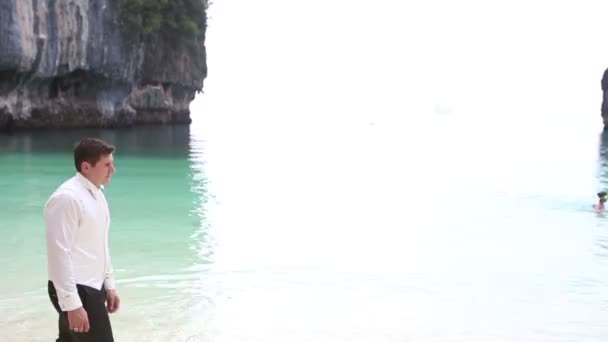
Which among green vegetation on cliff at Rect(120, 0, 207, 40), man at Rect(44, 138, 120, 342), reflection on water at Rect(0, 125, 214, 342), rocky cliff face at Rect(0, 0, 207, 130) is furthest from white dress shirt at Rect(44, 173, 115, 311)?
green vegetation on cliff at Rect(120, 0, 207, 40)

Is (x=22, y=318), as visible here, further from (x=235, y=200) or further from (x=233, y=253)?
(x=235, y=200)

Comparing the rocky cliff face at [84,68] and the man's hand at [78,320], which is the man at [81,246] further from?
the rocky cliff face at [84,68]

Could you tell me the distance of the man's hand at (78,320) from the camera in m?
3.28

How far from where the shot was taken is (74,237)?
3303mm

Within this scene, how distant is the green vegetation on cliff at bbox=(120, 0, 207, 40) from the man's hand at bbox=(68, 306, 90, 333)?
37.3m

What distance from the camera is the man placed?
3232 mm

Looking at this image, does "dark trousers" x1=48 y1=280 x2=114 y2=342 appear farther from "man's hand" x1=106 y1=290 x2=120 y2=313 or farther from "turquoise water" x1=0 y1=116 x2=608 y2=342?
"turquoise water" x1=0 y1=116 x2=608 y2=342

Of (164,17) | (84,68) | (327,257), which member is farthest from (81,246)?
(164,17)

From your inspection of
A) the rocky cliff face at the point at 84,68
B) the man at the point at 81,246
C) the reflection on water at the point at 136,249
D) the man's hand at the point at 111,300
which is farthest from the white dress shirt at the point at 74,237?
the rocky cliff face at the point at 84,68

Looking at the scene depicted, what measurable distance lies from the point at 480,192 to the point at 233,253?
378 inches

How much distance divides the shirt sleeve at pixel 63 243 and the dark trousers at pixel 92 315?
12cm

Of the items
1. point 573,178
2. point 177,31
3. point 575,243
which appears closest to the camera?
point 575,243

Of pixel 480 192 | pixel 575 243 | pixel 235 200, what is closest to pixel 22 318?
pixel 575 243

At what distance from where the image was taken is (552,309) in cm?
674
